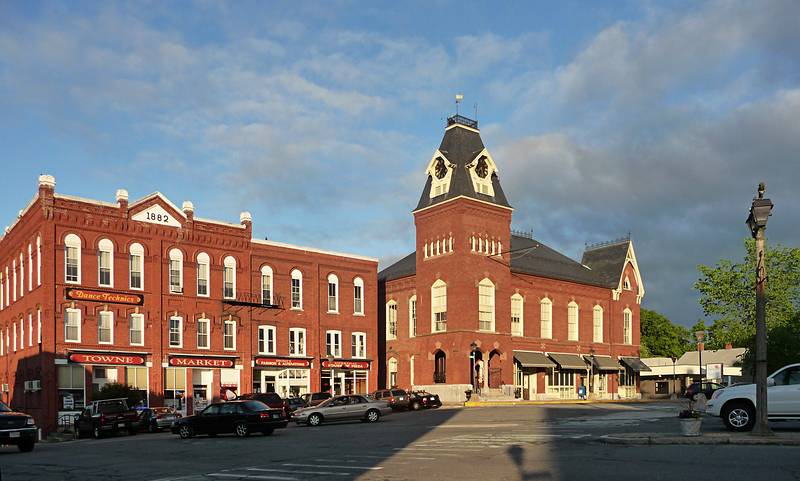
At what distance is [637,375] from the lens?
77.5 m

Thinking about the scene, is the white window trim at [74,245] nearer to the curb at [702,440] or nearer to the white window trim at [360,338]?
the white window trim at [360,338]

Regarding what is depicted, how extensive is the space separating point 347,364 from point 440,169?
55.0 feet

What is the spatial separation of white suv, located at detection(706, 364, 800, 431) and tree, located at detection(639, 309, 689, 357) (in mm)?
85316

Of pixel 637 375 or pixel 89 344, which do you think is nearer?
pixel 89 344

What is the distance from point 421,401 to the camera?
5006 centimetres

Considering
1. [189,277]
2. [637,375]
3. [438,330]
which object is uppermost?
[189,277]

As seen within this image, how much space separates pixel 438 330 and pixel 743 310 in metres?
34.5

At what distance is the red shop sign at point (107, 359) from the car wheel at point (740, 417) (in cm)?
3768

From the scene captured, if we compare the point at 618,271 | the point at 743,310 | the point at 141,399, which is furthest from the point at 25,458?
the point at 743,310

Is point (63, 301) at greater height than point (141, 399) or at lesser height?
greater

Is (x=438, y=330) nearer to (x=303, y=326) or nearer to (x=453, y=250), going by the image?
(x=453, y=250)

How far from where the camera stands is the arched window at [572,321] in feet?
234

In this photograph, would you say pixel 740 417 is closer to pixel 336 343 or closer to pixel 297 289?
pixel 297 289

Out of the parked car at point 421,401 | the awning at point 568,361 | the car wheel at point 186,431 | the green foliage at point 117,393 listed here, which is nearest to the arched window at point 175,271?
the green foliage at point 117,393
